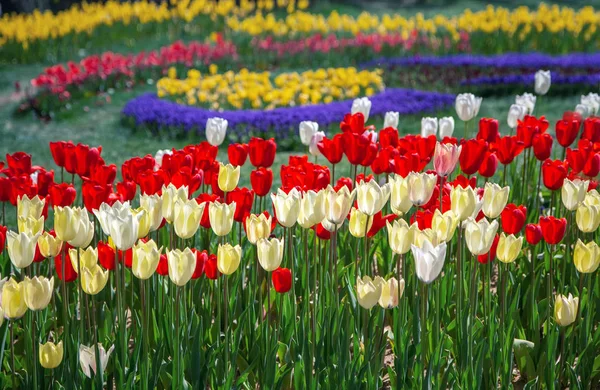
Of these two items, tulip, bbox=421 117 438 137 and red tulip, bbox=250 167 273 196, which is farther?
tulip, bbox=421 117 438 137

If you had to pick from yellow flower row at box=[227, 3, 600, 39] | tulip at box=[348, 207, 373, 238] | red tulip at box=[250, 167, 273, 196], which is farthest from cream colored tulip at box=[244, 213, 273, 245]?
yellow flower row at box=[227, 3, 600, 39]

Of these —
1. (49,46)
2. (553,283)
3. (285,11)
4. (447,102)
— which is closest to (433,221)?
(553,283)

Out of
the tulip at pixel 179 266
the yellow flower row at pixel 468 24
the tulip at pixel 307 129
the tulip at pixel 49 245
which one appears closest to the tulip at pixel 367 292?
the tulip at pixel 179 266

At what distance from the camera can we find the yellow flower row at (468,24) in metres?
13.5

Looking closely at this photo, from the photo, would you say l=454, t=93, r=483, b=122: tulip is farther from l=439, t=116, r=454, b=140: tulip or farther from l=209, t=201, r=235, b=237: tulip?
l=209, t=201, r=235, b=237: tulip

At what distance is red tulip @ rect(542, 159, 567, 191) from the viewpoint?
330cm

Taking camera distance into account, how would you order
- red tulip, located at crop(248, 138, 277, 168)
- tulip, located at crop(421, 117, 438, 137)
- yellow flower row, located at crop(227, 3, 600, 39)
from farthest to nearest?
yellow flower row, located at crop(227, 3, 600, 39), tulip, located at crop(421, 117, 438, 137), red tulip, located at crop(248, 138, 277, 168)

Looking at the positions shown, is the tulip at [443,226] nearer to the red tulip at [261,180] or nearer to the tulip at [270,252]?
the tulip at [270,252]

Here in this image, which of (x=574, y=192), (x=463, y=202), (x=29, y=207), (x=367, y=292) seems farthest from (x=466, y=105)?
(x=29, y=207)

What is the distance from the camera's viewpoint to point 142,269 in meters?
2.50

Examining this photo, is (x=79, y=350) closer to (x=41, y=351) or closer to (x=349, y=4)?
(x=41, y=351)

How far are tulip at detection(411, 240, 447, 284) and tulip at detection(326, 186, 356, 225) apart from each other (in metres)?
0.34

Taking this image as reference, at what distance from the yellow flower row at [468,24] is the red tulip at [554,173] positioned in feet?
34.0

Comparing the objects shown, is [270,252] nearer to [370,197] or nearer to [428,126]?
[370,197]
